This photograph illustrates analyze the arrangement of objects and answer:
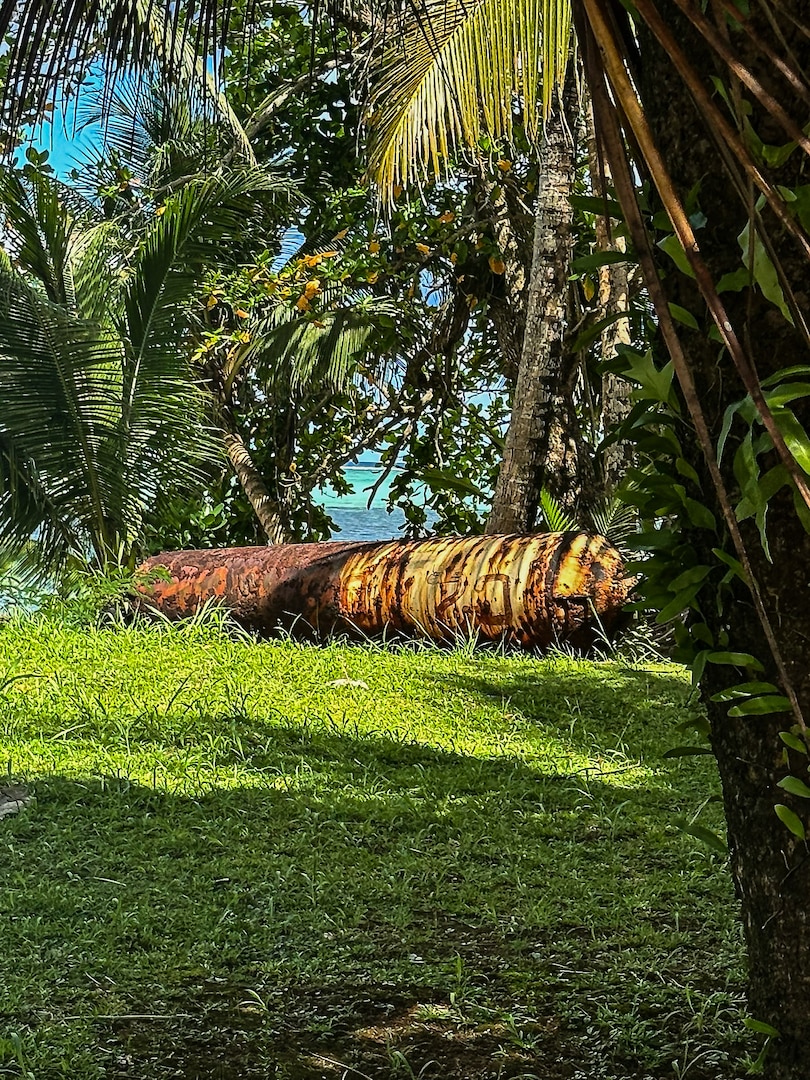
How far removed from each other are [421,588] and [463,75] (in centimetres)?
280

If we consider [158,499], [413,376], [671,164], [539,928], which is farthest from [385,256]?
[671,164]

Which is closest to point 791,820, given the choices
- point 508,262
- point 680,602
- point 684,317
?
point 680,602

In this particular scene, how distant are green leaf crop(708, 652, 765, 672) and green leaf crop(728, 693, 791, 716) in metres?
0.04

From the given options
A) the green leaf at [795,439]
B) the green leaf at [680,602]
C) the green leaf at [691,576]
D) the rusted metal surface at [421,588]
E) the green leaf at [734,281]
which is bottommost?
the rusted metal surface at [421,588]

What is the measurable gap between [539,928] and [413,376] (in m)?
7.17

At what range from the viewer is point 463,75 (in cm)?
601

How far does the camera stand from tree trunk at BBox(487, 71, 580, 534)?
7176mm

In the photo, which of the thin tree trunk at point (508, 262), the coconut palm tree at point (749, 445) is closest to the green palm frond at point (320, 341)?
the thin tree trunk at point (508, 262)

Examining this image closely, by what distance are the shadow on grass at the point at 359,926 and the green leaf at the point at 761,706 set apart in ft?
3.41

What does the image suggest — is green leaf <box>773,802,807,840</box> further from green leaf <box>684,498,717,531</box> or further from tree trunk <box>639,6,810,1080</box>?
green leaf <box>684,498,717,531</box>

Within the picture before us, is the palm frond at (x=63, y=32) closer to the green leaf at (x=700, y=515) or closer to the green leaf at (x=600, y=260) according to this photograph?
the green leaf at (x=600, y=260)

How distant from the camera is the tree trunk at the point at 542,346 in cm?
718

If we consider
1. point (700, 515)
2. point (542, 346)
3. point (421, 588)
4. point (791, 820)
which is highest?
point (542, 346)

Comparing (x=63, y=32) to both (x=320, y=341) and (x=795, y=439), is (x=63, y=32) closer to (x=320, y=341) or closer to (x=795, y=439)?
(x=795, y=439)
